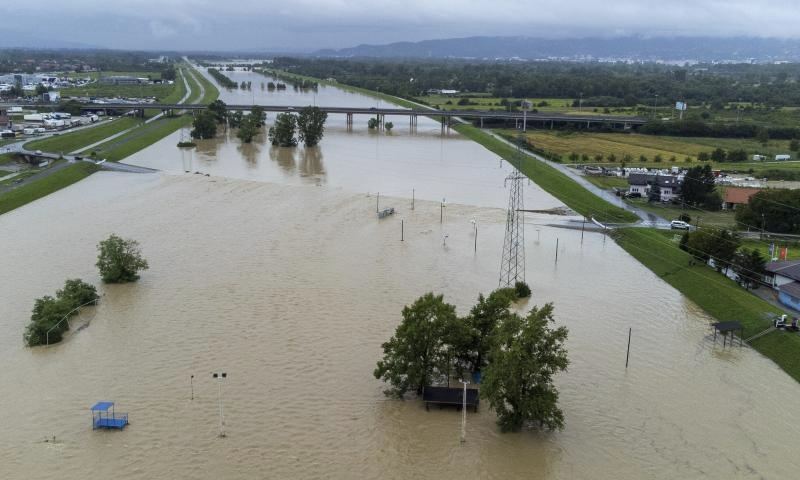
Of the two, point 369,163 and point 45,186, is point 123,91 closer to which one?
point 369,163

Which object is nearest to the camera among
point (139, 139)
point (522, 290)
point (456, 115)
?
point (522, 290)

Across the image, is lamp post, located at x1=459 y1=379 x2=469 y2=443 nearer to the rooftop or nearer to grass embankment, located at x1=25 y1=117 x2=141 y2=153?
the rooftop

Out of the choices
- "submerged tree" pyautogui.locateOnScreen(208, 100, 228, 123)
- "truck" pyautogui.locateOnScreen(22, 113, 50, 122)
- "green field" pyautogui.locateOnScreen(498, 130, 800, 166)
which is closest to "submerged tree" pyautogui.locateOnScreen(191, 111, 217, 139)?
"submerged tree" pyautogui.locateOnScreen(208, 100, 228, 123)

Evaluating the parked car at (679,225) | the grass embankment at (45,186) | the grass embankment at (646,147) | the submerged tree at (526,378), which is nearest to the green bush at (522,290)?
the submerged tree at (526,378)

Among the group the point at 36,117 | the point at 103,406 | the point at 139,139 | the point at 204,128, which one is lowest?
the point at 103,406

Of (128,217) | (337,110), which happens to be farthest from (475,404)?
(337,110)

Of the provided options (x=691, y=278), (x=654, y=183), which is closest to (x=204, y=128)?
(x=654, y=183)

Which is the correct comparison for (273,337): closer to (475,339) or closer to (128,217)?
(475,339)
